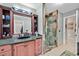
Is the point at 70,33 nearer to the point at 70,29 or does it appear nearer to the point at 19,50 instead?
the point at 70,29

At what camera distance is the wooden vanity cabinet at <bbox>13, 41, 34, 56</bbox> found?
73.7 inches

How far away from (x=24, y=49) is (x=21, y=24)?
400mm

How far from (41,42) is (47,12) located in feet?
1.65

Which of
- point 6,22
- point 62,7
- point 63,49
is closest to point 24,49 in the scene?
point 6,22

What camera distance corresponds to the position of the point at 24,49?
193 cm

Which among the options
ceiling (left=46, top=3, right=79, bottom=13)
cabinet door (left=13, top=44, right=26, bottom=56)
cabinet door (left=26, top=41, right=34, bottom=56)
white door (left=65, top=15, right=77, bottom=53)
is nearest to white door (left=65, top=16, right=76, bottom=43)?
white door (left=65, top=15, right=77, bottom=53)

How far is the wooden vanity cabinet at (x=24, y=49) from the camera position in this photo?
6.14 feet

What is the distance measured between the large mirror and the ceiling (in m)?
0.38

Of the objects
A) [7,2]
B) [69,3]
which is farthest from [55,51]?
[7,2]

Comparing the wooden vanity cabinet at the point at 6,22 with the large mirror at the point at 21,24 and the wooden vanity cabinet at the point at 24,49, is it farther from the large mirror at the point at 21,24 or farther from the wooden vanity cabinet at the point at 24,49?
the wooden vanity cabinet at the point at 24,49

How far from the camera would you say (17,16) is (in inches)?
74.3

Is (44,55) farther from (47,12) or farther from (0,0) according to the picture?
(0,0)

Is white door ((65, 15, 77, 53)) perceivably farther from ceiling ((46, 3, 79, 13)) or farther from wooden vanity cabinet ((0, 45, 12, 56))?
wooden vanity cabinet ((0, 45, 12, 56))

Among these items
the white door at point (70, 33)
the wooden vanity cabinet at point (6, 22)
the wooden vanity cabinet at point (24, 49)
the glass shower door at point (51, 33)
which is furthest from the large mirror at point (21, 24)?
the white door at point (70, 33)
